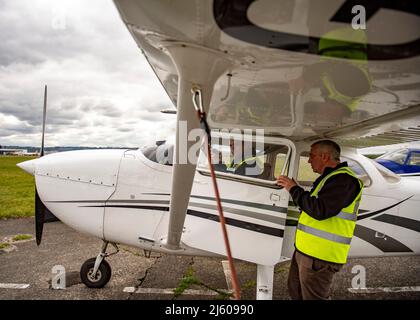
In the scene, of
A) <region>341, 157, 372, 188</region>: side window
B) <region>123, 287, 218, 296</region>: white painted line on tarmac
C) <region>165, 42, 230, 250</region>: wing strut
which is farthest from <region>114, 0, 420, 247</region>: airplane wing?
<region>123, 287, 218, 296</region>: white painted line on tarmac

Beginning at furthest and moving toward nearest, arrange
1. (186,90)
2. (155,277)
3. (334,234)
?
(155,277) → (334,234) → (186,90)

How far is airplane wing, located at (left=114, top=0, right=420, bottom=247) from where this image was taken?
103cm

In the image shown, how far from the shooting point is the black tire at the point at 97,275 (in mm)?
3762

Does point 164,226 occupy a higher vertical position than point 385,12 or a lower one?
lower

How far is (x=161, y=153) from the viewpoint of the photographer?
3.41 m

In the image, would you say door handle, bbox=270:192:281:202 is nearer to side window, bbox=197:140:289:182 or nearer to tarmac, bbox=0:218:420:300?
side window, bbox=197:140:289:182

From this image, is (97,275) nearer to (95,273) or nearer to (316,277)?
(95,273)

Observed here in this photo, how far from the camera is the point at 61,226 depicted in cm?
751

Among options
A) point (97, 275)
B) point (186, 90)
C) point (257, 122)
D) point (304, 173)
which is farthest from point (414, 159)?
point (186, 90)

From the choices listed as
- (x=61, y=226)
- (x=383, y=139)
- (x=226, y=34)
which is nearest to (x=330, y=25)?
(x=226, y=34)

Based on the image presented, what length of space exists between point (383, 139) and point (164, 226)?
9.31 ft

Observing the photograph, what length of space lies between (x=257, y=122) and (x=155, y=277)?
2917mm
